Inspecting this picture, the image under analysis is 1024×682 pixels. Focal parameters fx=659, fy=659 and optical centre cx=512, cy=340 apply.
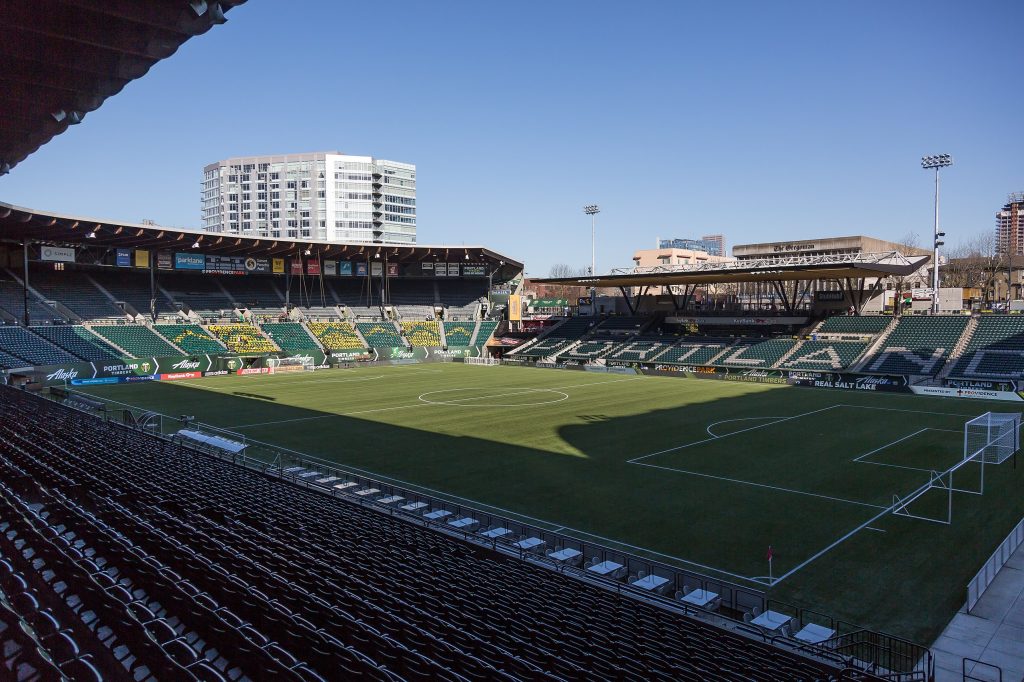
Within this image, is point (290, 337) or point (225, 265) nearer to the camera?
point (290, 337)

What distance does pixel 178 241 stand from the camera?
6188 centimetres

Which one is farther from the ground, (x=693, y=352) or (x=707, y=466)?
(x=693, y=352)

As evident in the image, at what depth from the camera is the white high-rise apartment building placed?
142m

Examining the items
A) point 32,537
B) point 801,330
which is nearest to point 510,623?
point 32,537

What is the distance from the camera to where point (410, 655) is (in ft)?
26.2

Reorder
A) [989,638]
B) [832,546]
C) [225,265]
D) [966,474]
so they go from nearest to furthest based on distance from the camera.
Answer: [989,638] → [832,546] → [966,474] → [225,265]

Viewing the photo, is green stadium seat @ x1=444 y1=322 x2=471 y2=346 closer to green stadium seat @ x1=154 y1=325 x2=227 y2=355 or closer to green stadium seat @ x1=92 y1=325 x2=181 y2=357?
green stadium seat @ x1=154 y1=325 x2=227 y2=355

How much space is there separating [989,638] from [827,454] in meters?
16.4

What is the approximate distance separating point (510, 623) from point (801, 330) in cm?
5948

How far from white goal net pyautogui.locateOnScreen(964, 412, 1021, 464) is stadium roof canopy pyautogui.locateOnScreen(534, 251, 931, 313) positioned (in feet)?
82.2

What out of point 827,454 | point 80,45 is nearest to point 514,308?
point 827,454

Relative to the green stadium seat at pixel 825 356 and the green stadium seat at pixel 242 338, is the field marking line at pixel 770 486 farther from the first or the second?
the green stadium seat at pixel 242 338

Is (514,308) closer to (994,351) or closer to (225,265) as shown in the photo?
(225,265)

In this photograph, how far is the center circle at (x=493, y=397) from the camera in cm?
4203
